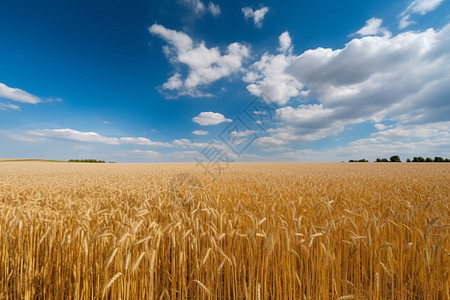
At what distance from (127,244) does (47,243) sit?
1.32m

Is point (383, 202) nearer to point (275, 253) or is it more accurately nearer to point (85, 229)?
point (275, 253)

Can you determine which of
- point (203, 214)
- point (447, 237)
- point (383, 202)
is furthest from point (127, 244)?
point (383, 202)

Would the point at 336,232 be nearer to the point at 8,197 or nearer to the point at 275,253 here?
the point at 275,253

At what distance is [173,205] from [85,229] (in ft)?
5.44

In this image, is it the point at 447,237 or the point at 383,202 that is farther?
the point at 383,202

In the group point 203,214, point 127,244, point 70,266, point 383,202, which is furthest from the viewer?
point 383,202

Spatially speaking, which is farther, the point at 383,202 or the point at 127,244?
the point at 383,202

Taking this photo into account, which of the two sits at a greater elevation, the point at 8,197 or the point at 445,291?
the point at 8,197

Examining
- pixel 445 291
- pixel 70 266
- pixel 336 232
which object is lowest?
pixel 445 291

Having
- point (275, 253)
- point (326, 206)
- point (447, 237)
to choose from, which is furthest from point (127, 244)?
point (447, 237)

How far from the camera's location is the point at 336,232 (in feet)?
8.30

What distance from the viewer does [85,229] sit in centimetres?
236

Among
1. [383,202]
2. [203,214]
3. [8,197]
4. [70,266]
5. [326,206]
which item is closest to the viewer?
[70,266]

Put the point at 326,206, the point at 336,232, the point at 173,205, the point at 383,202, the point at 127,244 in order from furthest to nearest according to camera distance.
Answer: the point at 383,202 → the point at 173,205 → the point at 326,206 → the point at 336,232 → the point at 127,244
